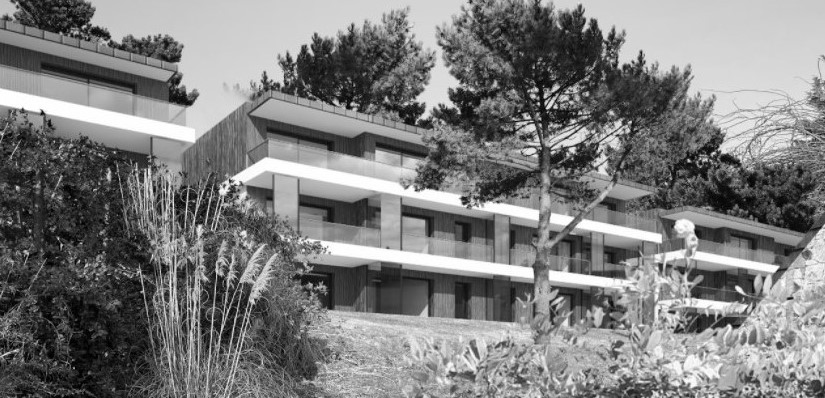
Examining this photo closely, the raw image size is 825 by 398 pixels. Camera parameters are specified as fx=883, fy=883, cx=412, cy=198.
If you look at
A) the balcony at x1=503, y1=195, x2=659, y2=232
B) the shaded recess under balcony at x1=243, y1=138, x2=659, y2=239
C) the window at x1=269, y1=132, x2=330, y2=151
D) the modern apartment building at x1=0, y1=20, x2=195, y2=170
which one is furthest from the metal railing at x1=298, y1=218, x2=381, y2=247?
the balcony at x1=503, y1=195, x2=659, y2=232

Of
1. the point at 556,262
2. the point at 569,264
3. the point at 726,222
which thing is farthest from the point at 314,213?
the point at 726,222

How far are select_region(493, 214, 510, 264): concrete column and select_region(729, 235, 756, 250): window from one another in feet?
53.9

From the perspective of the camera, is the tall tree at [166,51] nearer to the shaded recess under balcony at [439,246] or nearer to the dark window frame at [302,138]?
the dark window frame at [302,138]

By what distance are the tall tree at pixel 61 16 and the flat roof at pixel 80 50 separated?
455 inches

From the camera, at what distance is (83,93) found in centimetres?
2288

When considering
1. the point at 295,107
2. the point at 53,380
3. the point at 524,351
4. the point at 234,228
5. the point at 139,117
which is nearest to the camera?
the point at 524,351

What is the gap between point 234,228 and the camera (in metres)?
7.91

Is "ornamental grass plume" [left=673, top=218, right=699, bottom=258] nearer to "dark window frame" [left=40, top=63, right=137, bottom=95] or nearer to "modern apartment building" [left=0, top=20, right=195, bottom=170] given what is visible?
"modern apartment building" [left=0, top=20, right=195, bottom=170]

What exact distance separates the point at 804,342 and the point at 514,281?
3311cm

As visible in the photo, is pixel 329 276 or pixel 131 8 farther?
pixel 131 8

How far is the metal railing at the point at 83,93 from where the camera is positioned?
879 inches

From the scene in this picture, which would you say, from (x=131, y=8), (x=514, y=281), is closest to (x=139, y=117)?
(x=131, y=8)

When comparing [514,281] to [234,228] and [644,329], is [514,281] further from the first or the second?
[644,329]

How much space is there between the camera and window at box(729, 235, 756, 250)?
150 ft
